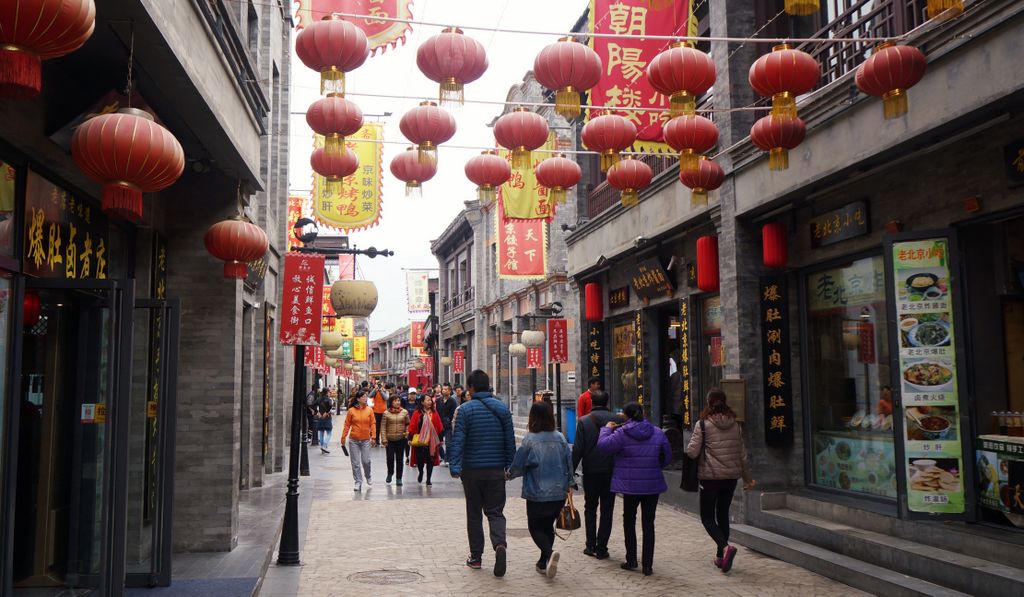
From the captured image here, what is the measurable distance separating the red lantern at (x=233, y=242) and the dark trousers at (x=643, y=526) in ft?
15.5

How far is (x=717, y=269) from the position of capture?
13.0 metres

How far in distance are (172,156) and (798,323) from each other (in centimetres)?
904

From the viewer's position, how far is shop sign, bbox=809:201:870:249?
10.3m

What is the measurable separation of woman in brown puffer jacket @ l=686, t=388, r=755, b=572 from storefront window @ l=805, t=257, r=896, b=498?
2167mm

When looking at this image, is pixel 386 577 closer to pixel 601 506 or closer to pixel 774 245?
pixel 601 506

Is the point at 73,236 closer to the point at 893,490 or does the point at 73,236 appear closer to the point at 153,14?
the point at 153,14

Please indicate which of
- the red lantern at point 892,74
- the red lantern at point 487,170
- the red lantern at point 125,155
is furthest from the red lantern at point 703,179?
the red lantern at point 125,155

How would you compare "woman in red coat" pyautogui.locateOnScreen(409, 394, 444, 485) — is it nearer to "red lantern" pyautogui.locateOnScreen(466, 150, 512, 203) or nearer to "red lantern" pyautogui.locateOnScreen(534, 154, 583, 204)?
"red lantern" pyautogui.locateOnScreen(466, 150, 512, 203)

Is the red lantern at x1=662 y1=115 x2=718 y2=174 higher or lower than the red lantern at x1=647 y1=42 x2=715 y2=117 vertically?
lower

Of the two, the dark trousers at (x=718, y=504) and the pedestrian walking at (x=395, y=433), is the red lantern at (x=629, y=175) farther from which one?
the pedestrian walking at (x=395, y=433)

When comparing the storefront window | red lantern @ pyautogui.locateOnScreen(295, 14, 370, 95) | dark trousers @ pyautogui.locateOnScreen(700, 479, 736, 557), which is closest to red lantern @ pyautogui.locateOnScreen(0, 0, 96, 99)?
red lantern @ pyautogui.locateOnScreen(295, 14, 370, 95)

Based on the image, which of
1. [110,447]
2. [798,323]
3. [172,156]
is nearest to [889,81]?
[798,323]

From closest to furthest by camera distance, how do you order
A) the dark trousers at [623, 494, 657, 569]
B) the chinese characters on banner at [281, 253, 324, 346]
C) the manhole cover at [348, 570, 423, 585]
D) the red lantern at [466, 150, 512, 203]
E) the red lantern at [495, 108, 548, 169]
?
the manhole cover at [348, 570, 423, 585] → the dark trousers at [623, 494, 657, 569] → the red lantern at [495, 108, 548, 169] → the chinese characters on banner at [281, 253, 324, 346] → the red lantern at [466, 150, 512, 203]

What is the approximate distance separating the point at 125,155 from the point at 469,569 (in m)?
5.97
